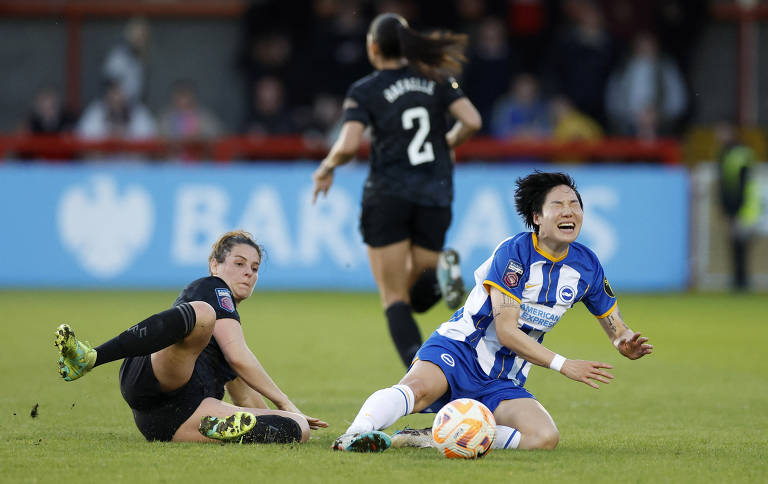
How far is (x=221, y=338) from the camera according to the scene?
5117 millimetres

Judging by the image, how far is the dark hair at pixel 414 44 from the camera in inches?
283

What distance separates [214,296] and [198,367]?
33cm

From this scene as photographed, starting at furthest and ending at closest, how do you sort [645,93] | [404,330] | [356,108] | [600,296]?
1. [645,93]
2. [356,108]
3. [404,330]
4. [600,296]

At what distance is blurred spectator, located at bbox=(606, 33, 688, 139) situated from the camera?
15.2 m

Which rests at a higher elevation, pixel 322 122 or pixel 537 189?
pixel 322 122

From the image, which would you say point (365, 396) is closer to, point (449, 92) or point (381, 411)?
point (381, 411)

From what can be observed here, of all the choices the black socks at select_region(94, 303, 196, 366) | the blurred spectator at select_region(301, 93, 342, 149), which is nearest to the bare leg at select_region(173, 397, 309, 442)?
the black socks at select_region(94, 303, 196, 366)

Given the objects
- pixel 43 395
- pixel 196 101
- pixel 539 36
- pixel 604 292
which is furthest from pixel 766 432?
pixel 196 101

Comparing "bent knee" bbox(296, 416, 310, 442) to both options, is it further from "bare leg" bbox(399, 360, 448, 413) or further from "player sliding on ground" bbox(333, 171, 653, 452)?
"bare leg" bbox(399, 360, 448, 413)

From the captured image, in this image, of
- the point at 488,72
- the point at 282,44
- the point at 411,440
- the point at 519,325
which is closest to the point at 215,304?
the point at 411,440

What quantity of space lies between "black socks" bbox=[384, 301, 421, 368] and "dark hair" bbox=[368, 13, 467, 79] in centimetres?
146

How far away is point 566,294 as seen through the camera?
5215 mm

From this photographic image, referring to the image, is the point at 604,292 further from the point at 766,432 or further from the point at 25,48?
the point at 25,48

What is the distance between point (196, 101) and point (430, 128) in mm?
10184
